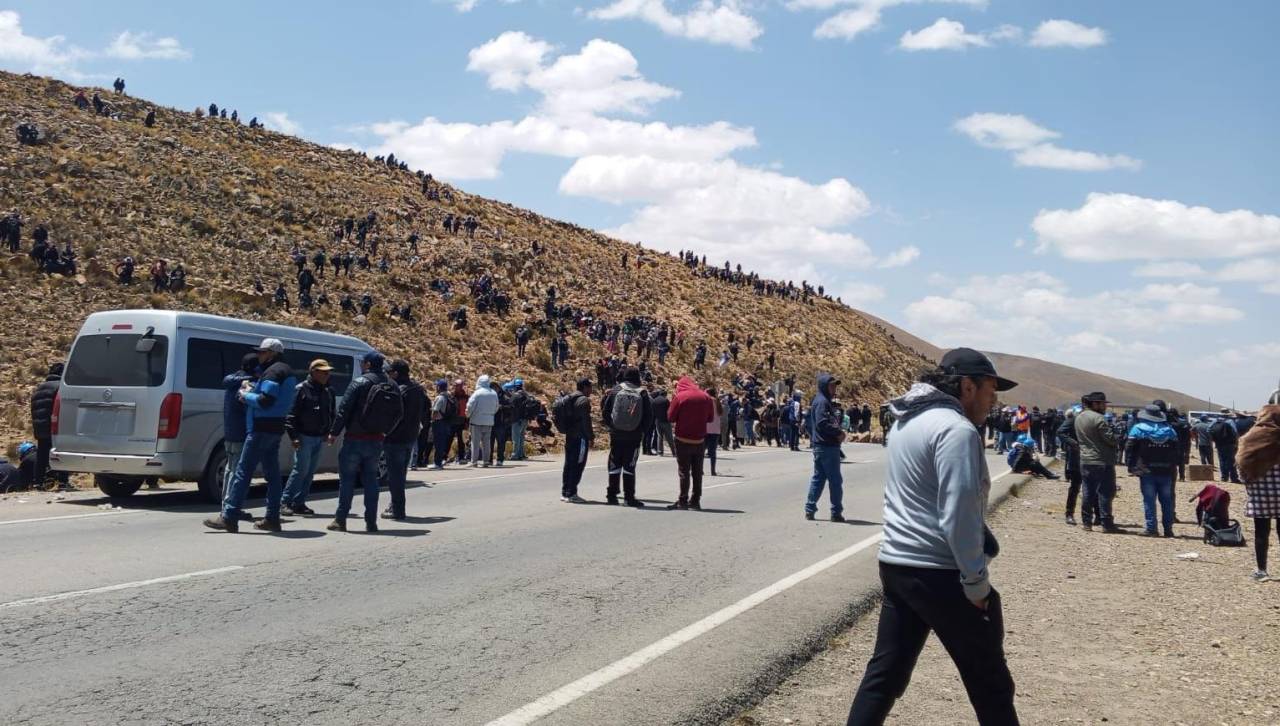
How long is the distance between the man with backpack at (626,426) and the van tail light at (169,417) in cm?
514

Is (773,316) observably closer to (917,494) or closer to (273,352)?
(273,352)

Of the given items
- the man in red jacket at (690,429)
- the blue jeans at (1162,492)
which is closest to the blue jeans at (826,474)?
the man in red jacket at (690,429)

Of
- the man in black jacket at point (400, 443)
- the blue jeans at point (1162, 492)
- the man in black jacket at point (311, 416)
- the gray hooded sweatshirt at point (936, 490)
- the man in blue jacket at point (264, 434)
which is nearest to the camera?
the gray hooded sweatshirt at point (936, 490)

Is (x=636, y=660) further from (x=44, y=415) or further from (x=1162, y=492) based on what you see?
(x=44, y=415)

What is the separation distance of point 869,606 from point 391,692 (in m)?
4.10

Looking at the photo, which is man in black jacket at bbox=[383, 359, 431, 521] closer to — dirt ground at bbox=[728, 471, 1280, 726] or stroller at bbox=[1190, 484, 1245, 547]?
dirt ground at bbox=[728, 471, 1280, 726]

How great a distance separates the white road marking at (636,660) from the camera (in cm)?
498

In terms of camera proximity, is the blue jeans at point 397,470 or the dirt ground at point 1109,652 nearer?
the dirt ground at point 1109,652

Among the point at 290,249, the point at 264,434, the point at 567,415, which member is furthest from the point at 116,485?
the point at 290,249

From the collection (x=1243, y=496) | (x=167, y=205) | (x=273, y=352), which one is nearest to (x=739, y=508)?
(x=273, y=352)

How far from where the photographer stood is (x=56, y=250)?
41812 millimetres

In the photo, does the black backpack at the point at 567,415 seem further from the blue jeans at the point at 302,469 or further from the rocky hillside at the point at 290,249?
the rocky hillside at the point at 290,249

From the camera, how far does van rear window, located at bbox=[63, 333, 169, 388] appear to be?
12734 mm

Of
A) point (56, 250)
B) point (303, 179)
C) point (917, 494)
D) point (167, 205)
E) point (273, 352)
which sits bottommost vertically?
point (917, 494)
